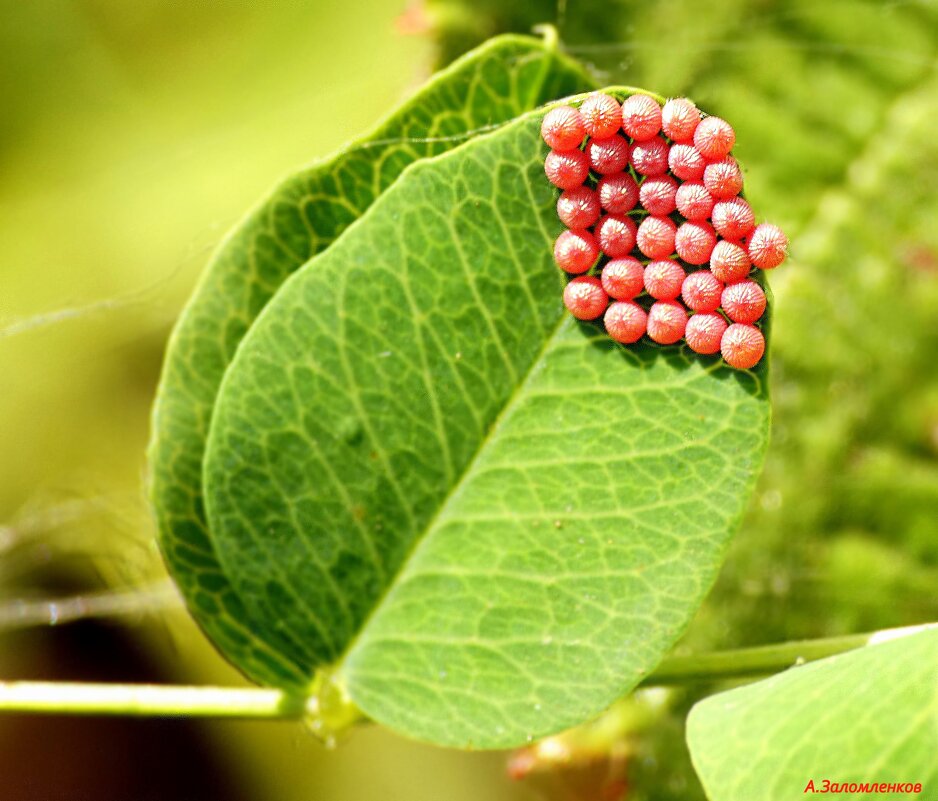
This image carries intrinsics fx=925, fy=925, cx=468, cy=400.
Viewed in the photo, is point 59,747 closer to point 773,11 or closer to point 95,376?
point 95,376

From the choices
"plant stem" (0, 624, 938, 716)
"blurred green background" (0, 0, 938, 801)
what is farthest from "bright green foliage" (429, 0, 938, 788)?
"plant stem" (0, 624, 938, 716)

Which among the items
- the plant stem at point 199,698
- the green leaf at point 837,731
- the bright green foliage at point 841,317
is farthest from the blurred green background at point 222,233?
the green leaf at point 837,731

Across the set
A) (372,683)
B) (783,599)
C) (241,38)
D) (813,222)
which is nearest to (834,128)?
(813,222)

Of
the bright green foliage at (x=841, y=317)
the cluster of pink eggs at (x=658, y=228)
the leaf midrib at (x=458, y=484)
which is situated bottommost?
the bright green foliage at (x=841, y=317)

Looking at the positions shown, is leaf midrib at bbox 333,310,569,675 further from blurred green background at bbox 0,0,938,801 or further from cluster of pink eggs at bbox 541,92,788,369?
blurred green background at bbox 0,0,938,801

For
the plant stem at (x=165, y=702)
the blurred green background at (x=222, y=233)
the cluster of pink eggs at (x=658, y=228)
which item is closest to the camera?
the cluster of pink eggs at (x=658, y=228)

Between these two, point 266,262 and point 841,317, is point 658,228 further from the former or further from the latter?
point 841,317

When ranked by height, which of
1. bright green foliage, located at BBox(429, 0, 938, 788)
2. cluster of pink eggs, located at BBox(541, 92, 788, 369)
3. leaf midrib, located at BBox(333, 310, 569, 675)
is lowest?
bright green foliage, located at BBox(429, 0, 938, 788)

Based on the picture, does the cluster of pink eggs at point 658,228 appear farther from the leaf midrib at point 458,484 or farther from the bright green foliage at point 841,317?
the bright green foliage at point 841,317
